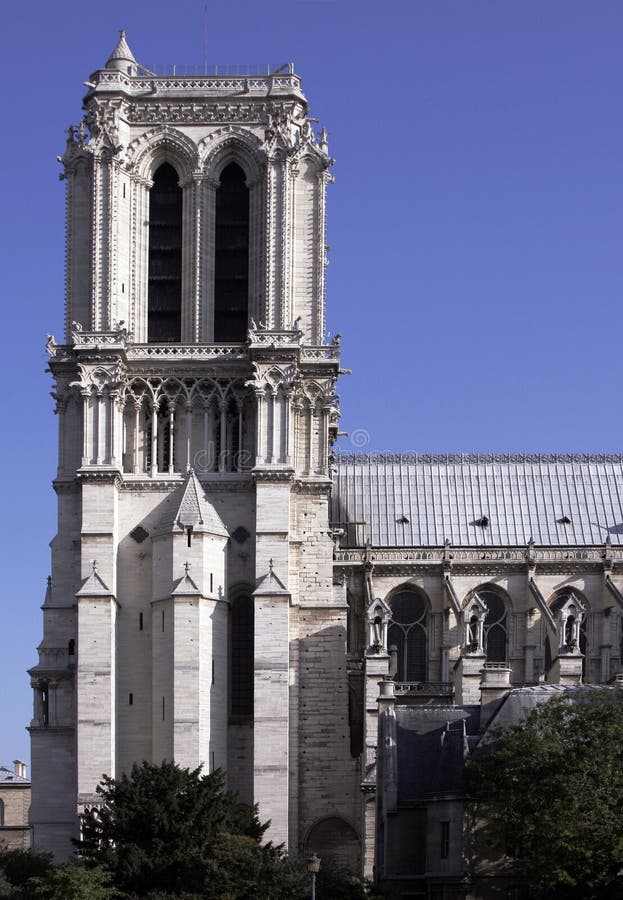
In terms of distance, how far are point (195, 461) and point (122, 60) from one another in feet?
55.5

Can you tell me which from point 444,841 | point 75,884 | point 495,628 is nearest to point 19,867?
point 75,884

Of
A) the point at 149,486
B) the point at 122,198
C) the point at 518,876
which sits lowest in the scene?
the point at 518,876

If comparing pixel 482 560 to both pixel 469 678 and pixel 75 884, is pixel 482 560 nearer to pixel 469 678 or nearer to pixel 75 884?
pixel 469 678

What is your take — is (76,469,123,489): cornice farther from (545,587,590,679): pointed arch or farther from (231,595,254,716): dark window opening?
(545,587,590,679): pointed arch

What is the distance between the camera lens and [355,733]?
301 feet

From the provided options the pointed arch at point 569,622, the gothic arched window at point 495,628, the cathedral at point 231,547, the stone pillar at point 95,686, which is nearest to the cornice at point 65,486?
the cathedral at point 231,547

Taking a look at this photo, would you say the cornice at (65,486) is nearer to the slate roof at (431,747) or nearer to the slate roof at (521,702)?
the slate roof at (431,747)

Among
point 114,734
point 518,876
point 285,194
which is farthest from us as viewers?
point 285,194

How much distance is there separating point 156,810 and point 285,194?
2879 centimetres

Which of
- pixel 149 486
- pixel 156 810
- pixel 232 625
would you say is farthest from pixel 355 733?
pixel 156 810

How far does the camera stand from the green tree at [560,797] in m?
68.9

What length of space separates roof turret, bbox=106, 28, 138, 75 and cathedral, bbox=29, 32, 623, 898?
0.17m

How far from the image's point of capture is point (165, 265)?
3728 inches

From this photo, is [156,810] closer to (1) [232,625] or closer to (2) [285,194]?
(1) [232,625]
